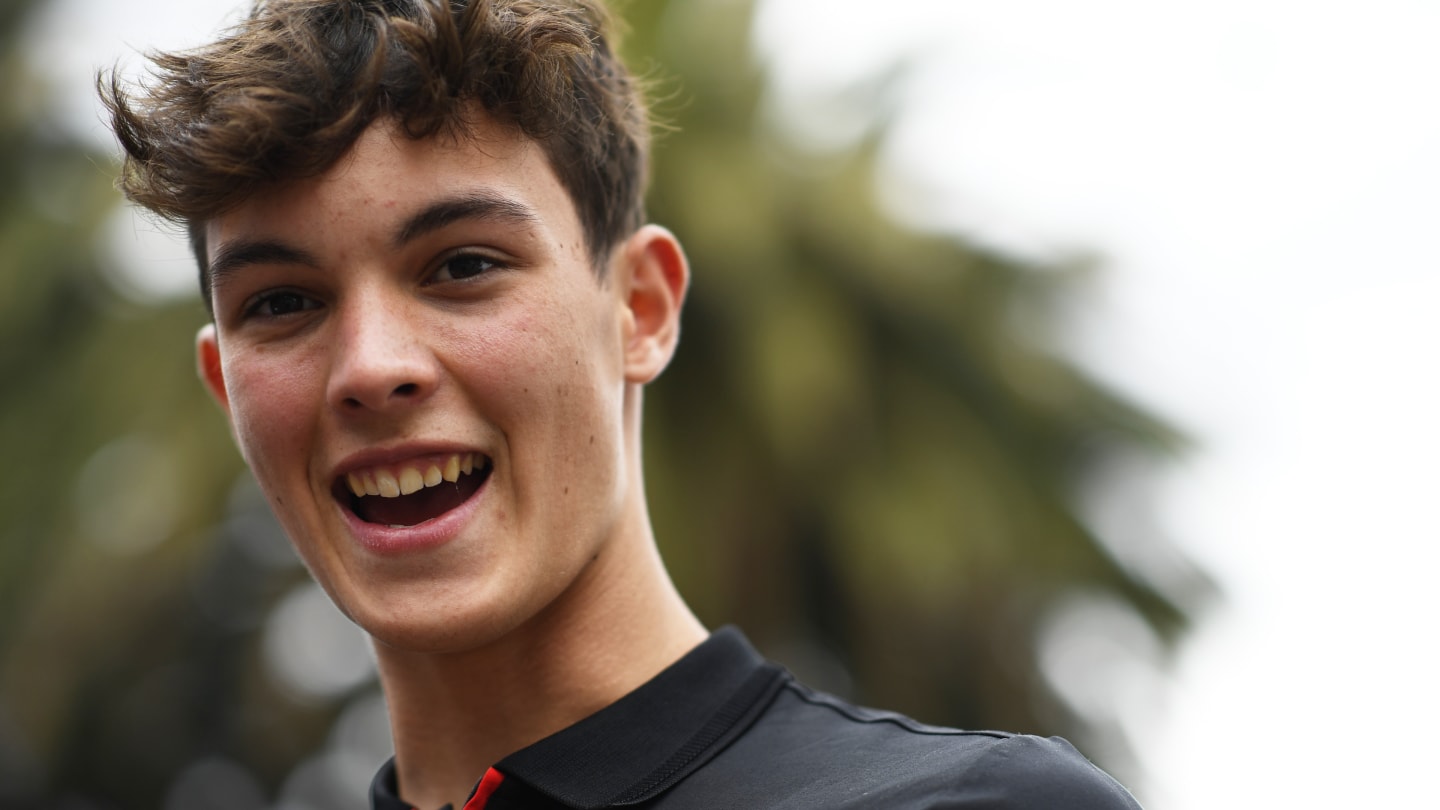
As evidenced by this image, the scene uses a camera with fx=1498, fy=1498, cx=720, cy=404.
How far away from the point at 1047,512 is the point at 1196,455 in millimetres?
1210

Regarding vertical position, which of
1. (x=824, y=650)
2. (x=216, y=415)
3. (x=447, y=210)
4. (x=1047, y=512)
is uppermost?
(x=447, y=210)

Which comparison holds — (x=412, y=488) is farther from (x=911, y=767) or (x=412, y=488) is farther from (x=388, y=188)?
(x=911, y=767)

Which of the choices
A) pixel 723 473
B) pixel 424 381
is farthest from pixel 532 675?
pixel 723 473

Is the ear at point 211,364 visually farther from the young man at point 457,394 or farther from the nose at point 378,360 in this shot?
the nose at point 378,360

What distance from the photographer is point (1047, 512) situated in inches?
423

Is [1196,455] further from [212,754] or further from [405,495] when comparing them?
[405,495]

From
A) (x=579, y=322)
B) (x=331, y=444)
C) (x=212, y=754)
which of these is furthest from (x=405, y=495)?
(x=212, y=754)

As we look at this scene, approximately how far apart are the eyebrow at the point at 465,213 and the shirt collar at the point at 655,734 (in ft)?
2.93

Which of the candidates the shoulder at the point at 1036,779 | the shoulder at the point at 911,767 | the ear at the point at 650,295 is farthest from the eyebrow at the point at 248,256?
the shoulder at the point at 1036,779

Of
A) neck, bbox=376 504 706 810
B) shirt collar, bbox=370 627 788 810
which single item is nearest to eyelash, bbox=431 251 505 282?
neck, bbox=376 504 706 810

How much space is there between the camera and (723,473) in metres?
10.5

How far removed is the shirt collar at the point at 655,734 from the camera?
257 cm

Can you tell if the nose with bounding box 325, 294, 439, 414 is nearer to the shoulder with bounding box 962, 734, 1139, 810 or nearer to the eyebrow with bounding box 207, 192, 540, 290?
the eyebrow with bounding box 207, 192, 540, 290

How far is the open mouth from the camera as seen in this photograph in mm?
2699
